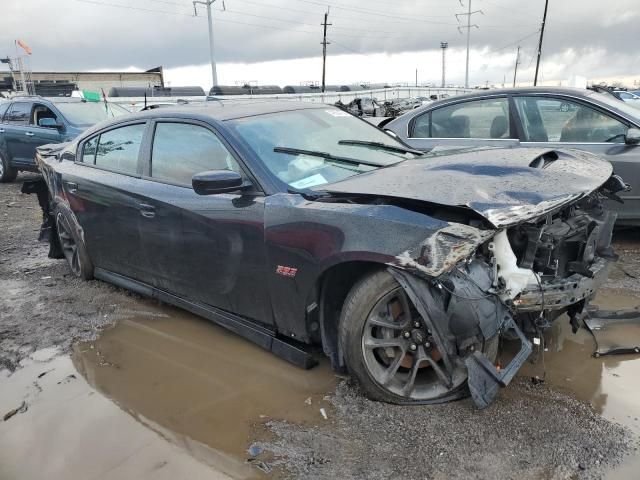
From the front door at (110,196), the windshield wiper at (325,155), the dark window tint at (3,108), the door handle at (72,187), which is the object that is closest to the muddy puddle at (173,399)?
the front door at (110,196)

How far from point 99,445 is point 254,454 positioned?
0.81 meters

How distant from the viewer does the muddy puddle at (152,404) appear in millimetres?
2607

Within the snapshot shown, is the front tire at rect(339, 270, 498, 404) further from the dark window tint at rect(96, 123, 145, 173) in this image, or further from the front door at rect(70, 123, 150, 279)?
the dark window tint at rect(96, 123, 145, 173)

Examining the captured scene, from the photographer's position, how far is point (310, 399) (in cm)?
301

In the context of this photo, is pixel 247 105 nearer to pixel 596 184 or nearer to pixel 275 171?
pixel 275 171

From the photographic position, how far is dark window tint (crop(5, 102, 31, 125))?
11242 millimetres

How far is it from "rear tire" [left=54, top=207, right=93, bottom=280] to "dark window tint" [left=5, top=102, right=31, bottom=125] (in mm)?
7150

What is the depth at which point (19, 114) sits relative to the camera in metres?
11.4

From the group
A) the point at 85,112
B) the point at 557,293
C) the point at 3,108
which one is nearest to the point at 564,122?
the point at 557,293

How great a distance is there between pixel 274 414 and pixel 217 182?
130 cm

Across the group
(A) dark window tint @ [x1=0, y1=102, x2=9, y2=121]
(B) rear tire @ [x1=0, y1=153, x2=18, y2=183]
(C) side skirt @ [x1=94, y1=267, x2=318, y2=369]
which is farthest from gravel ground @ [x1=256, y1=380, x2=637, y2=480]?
(A) dark window tint @ [x1=0, y1=102, x2=9, y2=121]

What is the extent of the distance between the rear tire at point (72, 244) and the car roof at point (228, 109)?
1.21 metres

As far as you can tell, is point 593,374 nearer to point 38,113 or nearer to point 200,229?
point 200,229

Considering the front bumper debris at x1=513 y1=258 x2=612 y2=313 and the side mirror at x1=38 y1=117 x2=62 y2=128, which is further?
the side mirror at x1=38 y1=117 x2=62 y2=128
